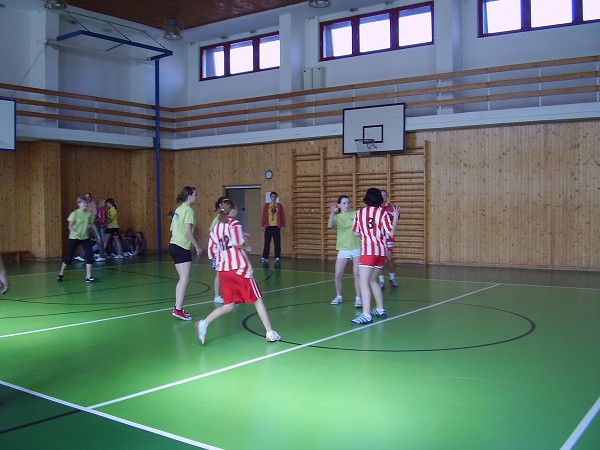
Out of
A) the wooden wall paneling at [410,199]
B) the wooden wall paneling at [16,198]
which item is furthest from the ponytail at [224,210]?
the wooden wall paneling at [16,198]

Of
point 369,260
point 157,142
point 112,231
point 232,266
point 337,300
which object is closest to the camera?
point 232,266

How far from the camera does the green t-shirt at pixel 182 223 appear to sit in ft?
26.8

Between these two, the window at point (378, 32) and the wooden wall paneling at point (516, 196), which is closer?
the wooden wall paneling at point (516, 196)

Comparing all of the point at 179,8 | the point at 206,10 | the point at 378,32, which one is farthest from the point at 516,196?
the point at 179,8

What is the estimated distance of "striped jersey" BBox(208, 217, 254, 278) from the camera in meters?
6.61

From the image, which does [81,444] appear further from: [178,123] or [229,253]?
[178,123]

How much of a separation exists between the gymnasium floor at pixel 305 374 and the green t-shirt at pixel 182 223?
3.56 feet

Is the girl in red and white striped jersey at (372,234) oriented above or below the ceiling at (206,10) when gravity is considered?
below

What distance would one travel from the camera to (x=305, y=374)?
18.3 ft

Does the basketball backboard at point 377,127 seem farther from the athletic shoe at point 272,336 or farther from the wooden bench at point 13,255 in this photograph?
the athletic shoe at point 272,336

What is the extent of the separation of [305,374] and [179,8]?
15463mm

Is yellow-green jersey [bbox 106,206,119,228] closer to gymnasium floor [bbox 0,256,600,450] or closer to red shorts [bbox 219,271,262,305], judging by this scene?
gymnasium floor [bbox 0,256,600,450]

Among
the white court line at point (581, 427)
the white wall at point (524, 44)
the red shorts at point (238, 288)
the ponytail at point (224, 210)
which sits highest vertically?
the white wall at point (524, 44)

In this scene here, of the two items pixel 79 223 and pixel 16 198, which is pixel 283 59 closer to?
pixel 16 198
